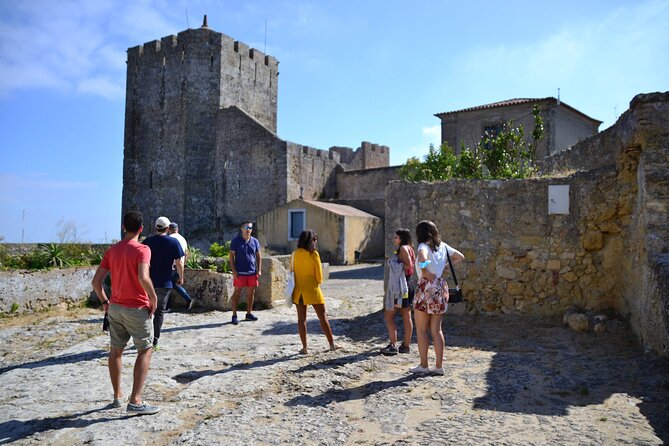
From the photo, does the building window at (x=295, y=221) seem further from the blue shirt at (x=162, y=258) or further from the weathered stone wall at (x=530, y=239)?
the blue shirt at (x=162, y=258)

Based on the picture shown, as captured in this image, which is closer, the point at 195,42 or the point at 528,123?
the point at 528,123

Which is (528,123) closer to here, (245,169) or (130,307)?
(245,169)

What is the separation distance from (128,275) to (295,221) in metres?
18.7

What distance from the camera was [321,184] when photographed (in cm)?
2908

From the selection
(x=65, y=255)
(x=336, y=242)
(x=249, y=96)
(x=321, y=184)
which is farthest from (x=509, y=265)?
(x=249, y=96)

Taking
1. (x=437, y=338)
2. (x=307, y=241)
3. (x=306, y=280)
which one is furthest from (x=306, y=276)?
(x=437, y=338)

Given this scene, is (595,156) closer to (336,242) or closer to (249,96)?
(336,242)

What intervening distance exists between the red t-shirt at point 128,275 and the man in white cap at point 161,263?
195 centimetres

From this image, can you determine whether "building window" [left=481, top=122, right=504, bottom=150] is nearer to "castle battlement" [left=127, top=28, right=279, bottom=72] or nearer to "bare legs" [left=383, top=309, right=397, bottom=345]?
"castle battlement" [left=127, top=28, right=279, bottom=72]

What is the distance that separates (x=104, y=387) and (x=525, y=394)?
3.89m

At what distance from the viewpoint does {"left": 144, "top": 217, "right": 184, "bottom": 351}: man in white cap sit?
20.7 feet

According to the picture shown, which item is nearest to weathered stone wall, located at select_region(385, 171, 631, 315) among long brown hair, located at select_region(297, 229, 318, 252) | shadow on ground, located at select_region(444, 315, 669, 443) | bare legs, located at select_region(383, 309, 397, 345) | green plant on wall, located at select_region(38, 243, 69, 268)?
shadow on ground, located at select_region(444, 315, 669, 443)

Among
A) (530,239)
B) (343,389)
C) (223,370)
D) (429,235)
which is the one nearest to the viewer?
(343,389)

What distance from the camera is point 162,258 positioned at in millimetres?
6344
